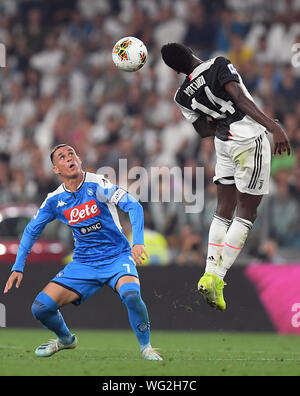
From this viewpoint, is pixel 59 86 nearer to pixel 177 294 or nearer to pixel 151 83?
pixel 151 83

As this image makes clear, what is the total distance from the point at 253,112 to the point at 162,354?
2665 mm

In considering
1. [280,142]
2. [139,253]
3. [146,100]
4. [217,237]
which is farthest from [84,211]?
[146,100]

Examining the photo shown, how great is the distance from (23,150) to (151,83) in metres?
2.69

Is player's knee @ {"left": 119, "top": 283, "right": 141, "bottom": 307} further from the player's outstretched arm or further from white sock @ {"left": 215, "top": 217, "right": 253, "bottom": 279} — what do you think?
the player's outstretched arm

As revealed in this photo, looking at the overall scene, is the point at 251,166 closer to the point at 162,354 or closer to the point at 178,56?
the point at 178,56

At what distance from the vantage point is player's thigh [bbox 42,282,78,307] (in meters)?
8.84

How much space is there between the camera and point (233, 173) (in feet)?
29.1

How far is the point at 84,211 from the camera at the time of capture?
9023mm

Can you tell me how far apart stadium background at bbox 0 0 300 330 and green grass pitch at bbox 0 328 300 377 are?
0.86m

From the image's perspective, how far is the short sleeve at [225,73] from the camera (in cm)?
842

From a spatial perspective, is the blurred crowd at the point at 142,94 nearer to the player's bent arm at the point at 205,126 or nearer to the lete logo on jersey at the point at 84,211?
the player's bent arm at the point at 205,126

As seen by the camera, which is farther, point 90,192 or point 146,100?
point 146,100

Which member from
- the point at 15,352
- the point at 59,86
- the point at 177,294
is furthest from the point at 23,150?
the point at 15,352

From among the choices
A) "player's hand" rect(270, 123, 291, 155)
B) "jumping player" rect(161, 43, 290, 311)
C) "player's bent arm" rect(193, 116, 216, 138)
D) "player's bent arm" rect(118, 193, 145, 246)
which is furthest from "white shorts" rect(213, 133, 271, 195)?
"player's bent arm" rect(118, 193, 145, 246)
